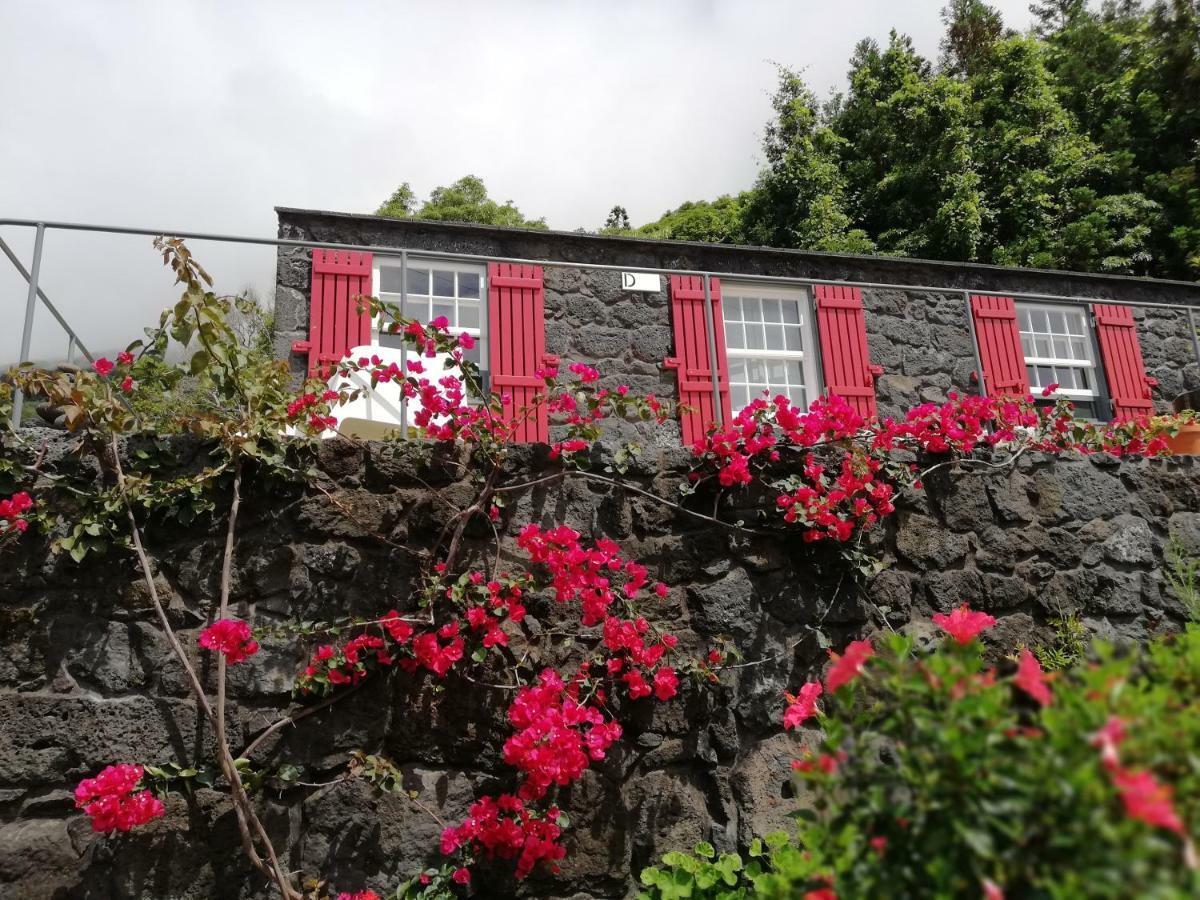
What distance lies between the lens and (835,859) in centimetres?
132

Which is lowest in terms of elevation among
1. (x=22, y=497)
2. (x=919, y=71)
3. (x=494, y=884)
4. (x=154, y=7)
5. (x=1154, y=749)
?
(x=494, y=884)

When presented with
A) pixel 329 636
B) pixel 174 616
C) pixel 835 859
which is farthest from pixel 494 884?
pixel 835 859

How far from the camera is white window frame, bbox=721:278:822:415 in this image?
6.97 m

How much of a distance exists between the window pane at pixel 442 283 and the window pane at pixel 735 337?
2.31m

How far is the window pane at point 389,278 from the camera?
6414mm

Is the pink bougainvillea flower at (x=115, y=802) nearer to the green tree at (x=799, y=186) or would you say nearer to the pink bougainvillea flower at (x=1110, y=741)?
the pink bougainvillea flower at (x=1110, y=741)

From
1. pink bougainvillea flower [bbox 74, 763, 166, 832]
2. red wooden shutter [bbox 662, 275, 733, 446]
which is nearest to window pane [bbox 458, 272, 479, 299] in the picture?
red wooden shutter [bbox 662, 275, 733, 446]

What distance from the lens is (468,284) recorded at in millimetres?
6621

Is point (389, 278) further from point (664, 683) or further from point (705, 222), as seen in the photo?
point (705, 222)

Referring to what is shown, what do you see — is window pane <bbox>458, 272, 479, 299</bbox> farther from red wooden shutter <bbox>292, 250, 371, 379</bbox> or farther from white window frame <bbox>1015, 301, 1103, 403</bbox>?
white window frame <bbox>1015, 301, 1103, 403</bbox>

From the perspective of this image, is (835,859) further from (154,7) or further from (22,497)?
Answer: (154,7)

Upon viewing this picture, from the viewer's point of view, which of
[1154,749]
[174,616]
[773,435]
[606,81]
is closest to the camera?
[1154,749]

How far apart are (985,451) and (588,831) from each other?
2.37m

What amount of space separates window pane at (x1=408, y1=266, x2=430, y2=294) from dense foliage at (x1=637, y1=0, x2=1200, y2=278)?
8.22 m
